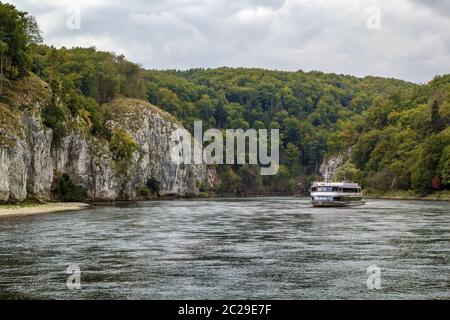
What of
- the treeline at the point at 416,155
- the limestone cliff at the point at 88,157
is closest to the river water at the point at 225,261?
the limestone cliff at the point at 88,157

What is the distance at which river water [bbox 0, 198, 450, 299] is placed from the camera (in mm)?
29562

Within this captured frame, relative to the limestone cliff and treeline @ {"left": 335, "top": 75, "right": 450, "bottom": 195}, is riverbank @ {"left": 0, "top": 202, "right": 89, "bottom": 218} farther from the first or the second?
treeline @ {"left": 335, "top": 75, "right": 450, "bottom": 195}

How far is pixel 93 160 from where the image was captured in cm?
14275

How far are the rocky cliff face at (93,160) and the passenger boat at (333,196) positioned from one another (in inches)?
1972

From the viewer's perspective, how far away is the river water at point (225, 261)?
29562 millimetres

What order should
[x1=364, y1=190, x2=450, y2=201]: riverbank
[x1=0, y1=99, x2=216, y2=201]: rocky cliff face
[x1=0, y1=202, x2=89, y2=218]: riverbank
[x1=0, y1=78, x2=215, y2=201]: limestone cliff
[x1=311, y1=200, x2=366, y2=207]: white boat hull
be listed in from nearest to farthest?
[x1=0, y1=202, x2=89, y2=218]: riverbank → [x1=0, y1=78, x2=215, y2=201]: limestone cliff → [x1=0, y1=99, x2=216, y2=201]: rocky cliff face → [x1=311, y1=200, x2=366, y2=207]: white boat hull → [x1=364, y1=190, x2=450, y2=201]: riverbank

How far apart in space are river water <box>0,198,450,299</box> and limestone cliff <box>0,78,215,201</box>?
137 feet

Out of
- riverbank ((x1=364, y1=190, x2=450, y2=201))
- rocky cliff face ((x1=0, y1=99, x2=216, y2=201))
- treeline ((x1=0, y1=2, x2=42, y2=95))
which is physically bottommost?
riverbank ((x1=364, y1=190, x2=450, y2=201))

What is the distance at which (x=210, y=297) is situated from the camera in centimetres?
2812

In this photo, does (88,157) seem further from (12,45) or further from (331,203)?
(331,203)

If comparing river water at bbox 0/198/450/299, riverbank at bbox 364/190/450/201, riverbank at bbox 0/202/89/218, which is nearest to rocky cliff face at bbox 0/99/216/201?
riverbank at bbox 0/202/89/218

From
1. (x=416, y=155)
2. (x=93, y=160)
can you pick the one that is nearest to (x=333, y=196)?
(x=93, y=160)

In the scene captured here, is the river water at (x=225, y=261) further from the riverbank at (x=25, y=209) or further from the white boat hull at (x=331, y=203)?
the white boat hull at (x=331, y=203)

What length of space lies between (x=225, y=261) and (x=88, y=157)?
106774 mm
